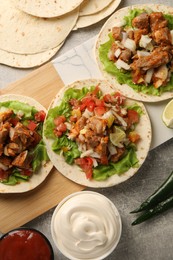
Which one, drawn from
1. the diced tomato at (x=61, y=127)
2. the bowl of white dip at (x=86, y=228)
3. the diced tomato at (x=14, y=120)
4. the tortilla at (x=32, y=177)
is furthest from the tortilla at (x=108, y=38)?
Answer: the bowl of white dip at (x=86, y=228)

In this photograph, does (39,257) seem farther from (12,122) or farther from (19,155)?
(12,122)

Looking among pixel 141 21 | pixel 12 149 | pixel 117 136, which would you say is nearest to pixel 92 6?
pixel 141 21

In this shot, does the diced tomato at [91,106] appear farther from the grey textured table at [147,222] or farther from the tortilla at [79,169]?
the grey textured table at [147,222]

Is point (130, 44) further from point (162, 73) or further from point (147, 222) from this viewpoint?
point (147, 222)

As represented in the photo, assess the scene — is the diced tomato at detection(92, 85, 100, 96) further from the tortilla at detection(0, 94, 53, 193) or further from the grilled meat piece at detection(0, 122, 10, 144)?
the grilled meat piece at detection(0, 122, 10, 144)

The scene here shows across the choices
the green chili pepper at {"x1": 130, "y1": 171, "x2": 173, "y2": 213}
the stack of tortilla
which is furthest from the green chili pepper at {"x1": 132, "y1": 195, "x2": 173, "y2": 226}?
the stack of tortilla
